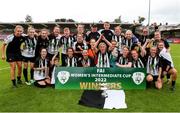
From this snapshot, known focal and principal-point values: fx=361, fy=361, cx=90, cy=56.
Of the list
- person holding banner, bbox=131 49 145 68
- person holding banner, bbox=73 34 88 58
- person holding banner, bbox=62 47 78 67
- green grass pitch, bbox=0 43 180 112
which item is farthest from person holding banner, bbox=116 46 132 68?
person holding banner, bbox=62 47 78 67

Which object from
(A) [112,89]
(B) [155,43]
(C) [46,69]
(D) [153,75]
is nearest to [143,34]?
(B) [155,43]

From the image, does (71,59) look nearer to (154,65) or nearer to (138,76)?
(138,76)

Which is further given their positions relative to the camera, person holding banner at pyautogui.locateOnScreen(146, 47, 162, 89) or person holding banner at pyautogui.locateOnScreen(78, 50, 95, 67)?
person holding banner at pyautogui.locateOnScreen(78, 50, 95, 67)

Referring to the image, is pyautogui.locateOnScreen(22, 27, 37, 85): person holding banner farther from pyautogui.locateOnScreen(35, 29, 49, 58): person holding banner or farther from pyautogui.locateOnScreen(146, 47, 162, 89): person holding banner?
pyautogui.locateOnScreen(146, 47, 162, 89): person holding banner

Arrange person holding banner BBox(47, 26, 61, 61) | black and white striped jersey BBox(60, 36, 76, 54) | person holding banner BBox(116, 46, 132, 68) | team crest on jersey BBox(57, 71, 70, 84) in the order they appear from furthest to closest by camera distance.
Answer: black and white striped jersey BBox(60, 36, 76, 54) < person holding banner BBox(47, 26, 61, 61) < person holding banner BBox(116, 46, 132, 68) < team crest on jersey BBox(57, 71, 70, 84)

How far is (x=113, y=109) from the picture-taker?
343 inches

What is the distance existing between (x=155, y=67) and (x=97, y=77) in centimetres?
173

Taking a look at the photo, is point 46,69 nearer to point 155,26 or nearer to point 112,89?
point 112,89

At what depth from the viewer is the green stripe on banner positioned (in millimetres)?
9969

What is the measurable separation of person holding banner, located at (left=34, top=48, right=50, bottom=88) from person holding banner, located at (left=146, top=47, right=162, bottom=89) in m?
2.93

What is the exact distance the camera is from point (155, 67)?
33.9 feet

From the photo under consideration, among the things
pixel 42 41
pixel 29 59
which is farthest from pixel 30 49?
pixel 42 41

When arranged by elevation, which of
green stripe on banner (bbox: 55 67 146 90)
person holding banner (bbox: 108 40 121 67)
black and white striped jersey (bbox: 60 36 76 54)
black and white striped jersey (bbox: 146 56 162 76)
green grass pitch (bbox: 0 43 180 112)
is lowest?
green grass pitch (bbox: 0 43 180 112)

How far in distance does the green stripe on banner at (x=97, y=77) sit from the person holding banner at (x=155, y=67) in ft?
1.34
